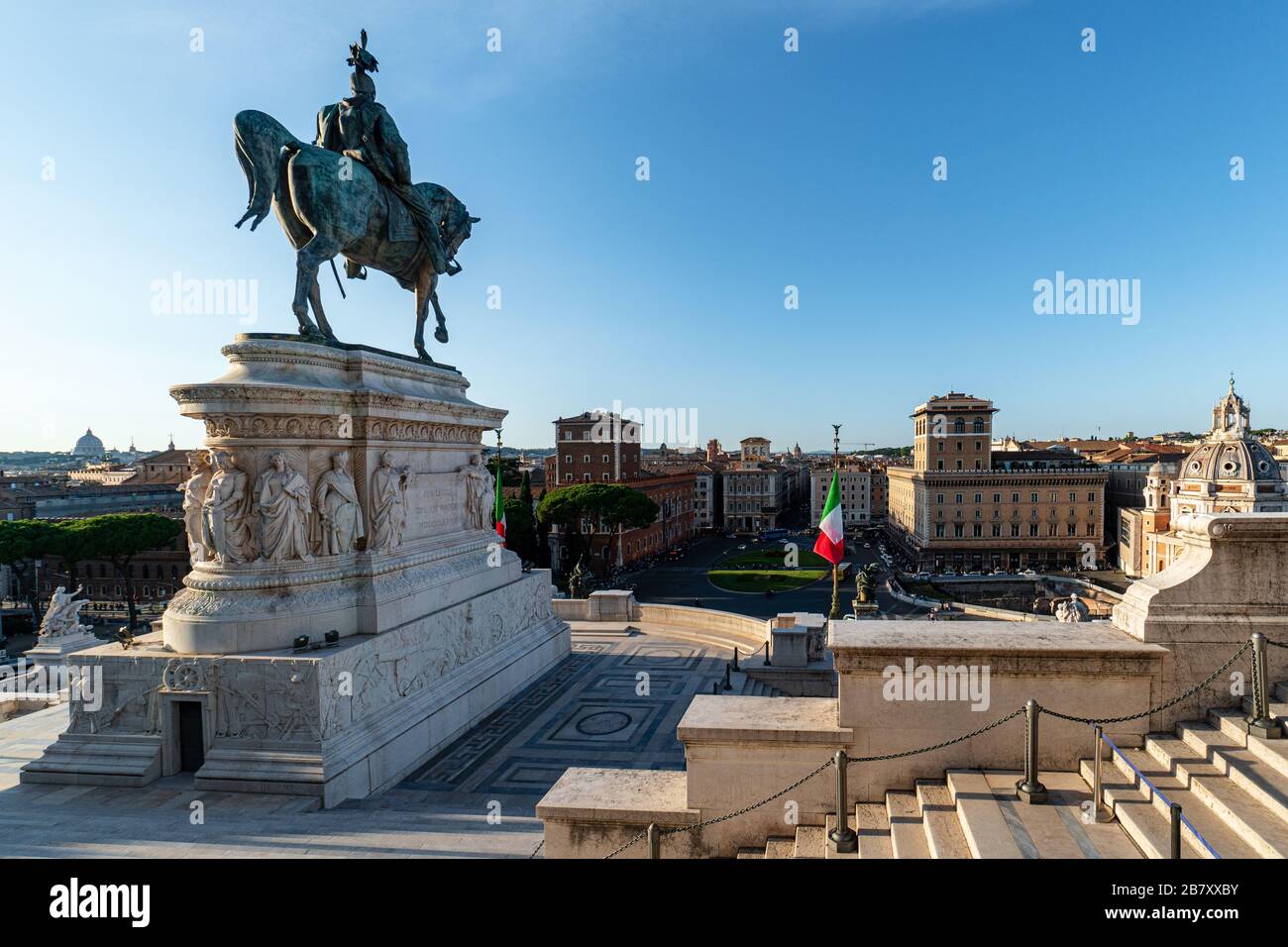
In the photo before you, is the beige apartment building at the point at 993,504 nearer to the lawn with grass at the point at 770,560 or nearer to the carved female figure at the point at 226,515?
the lawn with grass at the point at 770,560

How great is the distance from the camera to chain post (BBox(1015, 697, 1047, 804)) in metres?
5.75

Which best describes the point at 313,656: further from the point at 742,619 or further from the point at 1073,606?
the point at 1073,606

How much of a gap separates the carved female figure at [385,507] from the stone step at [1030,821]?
Answer: 10.2 metres

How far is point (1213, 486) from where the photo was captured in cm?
6419

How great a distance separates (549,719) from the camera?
1443 cm

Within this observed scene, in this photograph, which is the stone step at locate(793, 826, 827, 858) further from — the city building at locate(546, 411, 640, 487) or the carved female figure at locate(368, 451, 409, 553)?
the city building at locate(546, 411, 640, 487)

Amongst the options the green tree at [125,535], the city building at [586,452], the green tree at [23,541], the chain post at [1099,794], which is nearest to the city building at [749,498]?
the city building at [586,452]

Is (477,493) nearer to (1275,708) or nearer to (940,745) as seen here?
(940,745)

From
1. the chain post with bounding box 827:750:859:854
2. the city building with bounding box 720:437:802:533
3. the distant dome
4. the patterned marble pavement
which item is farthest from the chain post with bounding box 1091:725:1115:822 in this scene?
the city building with bounding box 720:437:802:533

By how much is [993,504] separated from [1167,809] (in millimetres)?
81058

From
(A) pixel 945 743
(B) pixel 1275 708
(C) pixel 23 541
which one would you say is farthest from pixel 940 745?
(C) pixel 23 541

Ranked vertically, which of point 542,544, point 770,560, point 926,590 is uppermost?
point 542,544
